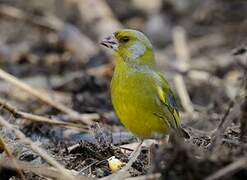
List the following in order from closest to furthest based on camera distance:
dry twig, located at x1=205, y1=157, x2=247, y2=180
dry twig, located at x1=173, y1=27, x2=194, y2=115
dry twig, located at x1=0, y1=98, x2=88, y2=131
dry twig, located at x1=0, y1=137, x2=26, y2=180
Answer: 1. dry twig, located at x1=205, y1=157, x2=247, y2=180
2. dry twig, located at x1=0, y1=137, x2=26, y2=180
3. dry twig, located at x1=0, y1=98, x2=88, y2=131
4. dry twig, located at x1=173, y1=27, x2=194, y2=115

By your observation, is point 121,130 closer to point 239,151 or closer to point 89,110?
point 89,110

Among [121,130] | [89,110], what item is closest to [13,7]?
[89,110]

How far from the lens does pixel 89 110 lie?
5.78 meters

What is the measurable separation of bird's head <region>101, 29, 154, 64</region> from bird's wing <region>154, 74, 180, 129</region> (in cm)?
23

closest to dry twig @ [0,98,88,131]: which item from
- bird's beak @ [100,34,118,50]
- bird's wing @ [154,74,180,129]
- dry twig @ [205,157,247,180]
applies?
bird's beak @ [100,34,118,50]

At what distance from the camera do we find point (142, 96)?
4.09m

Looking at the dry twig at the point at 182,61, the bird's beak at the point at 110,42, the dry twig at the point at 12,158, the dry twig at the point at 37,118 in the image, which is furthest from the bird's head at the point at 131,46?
the dry twig at the point at 182,61

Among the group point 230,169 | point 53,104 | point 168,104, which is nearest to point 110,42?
point 168,104

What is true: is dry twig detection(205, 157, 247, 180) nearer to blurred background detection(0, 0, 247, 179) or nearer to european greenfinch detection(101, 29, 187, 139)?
european greenfinch detection(101, 29, 187, 139)

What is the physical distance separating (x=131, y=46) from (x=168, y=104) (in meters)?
0.52

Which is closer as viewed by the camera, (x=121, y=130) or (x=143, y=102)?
(x=143, y=102)

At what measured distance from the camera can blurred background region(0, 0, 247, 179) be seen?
5641mm

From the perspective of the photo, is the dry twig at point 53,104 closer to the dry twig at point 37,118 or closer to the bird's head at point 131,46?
the dry twig at point 37,118

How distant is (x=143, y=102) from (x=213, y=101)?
2235mm
